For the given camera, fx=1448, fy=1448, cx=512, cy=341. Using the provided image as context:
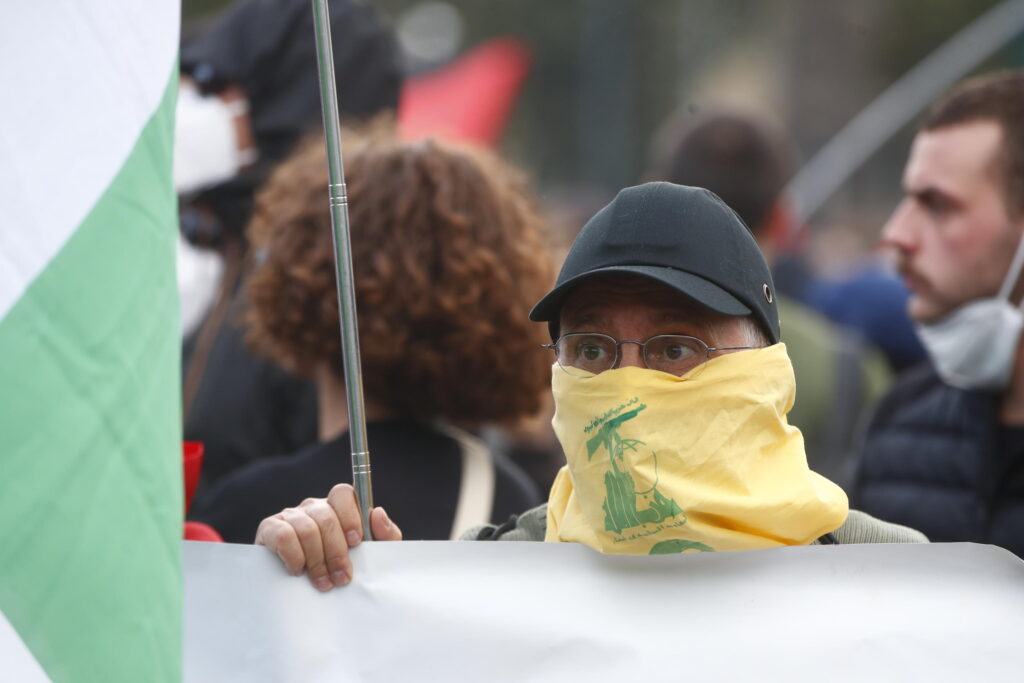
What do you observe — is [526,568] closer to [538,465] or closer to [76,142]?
[76,142]

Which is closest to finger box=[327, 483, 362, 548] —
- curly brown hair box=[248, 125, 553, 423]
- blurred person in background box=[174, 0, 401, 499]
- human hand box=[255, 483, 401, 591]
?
human hand box=[255, 483, 401, 591]

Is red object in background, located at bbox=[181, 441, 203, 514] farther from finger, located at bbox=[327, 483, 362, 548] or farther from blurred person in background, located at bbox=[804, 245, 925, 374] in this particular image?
blurred person in background, located at bbox=[804, 245, 925, 374]

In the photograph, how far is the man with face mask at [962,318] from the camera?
3297 mm

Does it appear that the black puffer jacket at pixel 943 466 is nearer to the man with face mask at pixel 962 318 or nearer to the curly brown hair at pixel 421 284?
the man with face mask at pixel 962 318

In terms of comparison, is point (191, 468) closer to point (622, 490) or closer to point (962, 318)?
point (622, 490)

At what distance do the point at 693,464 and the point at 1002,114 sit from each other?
76.4 inches

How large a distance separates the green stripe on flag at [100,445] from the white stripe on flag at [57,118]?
15 millimetres

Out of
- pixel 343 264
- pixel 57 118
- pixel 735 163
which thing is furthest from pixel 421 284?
pixel 735 163

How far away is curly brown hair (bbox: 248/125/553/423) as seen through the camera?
2.96 m

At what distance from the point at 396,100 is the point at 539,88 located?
26.8 m

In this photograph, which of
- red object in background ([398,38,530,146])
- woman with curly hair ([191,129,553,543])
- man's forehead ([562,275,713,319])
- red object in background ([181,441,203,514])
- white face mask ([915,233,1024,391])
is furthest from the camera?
red object in background ([398,38,530,146])

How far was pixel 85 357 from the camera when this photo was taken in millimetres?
1675

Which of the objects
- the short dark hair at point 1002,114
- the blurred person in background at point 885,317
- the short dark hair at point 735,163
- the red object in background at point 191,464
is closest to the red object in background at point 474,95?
the blurred person in background at point 885,317

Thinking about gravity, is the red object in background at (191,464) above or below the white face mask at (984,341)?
below
